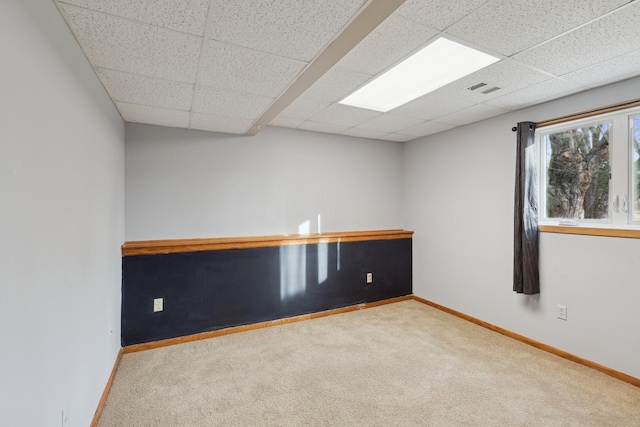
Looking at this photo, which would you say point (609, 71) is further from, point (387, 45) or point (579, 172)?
point (387, 45)

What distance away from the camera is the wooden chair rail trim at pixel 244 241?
296 cm

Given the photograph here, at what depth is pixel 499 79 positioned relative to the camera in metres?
2.32

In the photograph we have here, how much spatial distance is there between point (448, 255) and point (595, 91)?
86.9 inches

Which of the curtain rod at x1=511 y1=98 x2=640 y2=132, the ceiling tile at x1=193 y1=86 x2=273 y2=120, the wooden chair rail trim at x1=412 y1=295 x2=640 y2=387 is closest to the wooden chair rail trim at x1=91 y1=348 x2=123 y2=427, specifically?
the ceiling tile at x1=193 y1=86 x2=273 y2=120

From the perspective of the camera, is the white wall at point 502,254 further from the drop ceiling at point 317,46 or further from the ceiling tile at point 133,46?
the ceiling tile at point 133,46

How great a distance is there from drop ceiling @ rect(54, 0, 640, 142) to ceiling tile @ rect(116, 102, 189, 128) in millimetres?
17

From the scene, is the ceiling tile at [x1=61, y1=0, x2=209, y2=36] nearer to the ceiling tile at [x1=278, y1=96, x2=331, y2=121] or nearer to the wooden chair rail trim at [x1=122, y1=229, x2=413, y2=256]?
the ceiling tile at [x1=278, y1=96, x2=331, y2=121]

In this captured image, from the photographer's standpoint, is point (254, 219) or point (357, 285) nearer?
point (254, 219)

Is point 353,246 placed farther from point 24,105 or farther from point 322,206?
point 24,105

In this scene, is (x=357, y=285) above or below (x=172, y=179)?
below

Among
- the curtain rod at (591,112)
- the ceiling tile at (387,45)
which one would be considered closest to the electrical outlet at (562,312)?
the curtain rod at (591,112)

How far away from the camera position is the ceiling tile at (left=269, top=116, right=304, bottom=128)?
3406mm

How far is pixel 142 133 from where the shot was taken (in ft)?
10.2

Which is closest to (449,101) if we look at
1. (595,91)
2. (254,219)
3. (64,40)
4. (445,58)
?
(445,58)
